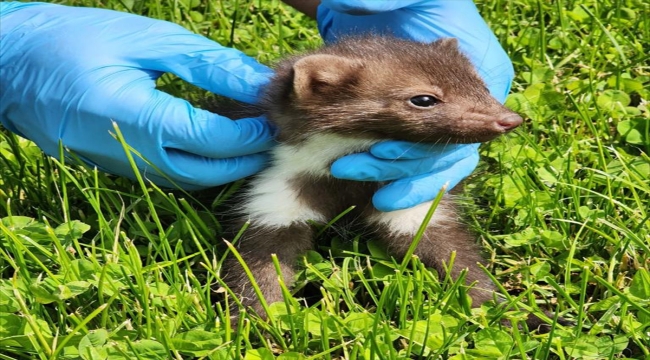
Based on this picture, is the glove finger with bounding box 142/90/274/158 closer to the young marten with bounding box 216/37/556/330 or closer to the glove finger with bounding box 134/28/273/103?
the young marten with bounding box 216/37/556/330

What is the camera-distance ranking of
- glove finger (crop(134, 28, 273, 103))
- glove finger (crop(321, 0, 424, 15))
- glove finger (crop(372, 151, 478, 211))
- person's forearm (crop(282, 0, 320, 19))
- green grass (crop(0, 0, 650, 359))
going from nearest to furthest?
green grass (crop(0, 0, 650, 359)) → glove finger (crop(372, 151, 478, 211)) → glove finger (crop(321, 0, 424, 15)) → glove finger (crop(134, 28, 273, 103)) → person's forearm (crop(282, 0, 320, 19))

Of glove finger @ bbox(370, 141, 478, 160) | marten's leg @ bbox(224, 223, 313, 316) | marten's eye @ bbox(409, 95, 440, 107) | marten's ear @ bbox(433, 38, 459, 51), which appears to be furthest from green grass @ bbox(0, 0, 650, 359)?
marten's ear @ bbox(433, 38, 459, 51)

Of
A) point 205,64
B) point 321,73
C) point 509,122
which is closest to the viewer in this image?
point 509,122

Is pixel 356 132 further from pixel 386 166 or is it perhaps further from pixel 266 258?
pixel 266 258

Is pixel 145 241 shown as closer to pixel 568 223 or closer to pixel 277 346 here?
pixel 277 346

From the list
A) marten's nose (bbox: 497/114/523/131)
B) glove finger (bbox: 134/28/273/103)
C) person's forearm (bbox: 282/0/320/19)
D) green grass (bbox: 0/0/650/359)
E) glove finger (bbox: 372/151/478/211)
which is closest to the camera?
green grass (bbox: 0/0/650/359)

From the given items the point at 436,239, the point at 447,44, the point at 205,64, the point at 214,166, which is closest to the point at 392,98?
the point at 447,44

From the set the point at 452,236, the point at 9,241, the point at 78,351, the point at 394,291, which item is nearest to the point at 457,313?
the point at 394,291
